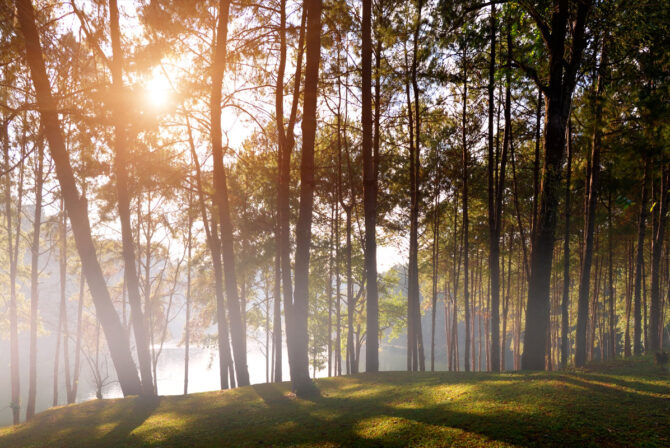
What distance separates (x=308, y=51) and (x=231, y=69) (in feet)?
13.2

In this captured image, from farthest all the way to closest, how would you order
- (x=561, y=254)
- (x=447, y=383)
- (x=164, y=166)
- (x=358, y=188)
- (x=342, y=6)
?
1. (x=561, y=254)
2. (x=358, y=188)
3. (x=164, y=166)
4. (x=342, y=6)
5. (x=447, y=383)

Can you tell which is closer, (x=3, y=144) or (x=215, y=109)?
(x=215, y=109)

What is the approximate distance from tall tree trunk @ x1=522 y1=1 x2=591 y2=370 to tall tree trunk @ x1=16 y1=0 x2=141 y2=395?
388 inches

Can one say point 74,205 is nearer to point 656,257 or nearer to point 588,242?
point 588,242

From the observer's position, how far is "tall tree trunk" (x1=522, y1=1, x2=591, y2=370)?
7852 millimetres

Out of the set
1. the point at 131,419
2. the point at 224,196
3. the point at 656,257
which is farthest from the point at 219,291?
the point at 656,257

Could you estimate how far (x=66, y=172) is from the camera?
897cm

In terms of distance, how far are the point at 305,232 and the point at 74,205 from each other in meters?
5.71

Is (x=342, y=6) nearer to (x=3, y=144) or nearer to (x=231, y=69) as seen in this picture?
(x=231, y=69)

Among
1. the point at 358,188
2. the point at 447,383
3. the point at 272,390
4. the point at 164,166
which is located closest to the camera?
the point at 447,383

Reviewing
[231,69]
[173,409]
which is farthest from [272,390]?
[231,69]

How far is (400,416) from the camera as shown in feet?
19.0

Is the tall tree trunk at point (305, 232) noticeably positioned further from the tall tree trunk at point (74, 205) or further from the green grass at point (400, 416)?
the tall tree trunk at point (74, 205)

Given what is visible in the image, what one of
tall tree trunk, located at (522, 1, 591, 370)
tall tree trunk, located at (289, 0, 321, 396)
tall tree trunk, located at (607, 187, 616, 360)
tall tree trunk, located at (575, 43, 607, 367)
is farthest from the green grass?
tall tree trunk, located at (607, 187, 616, 360)
